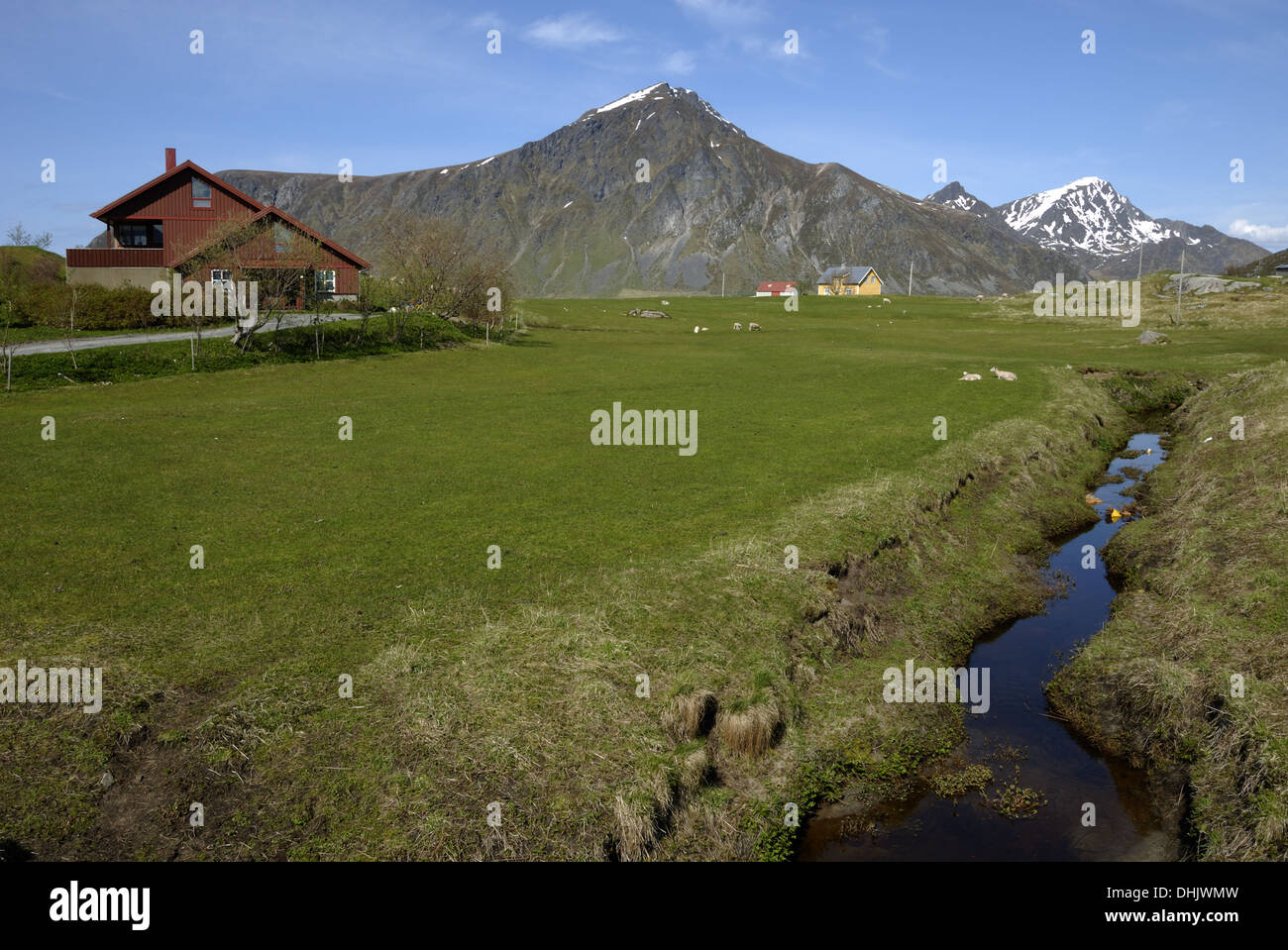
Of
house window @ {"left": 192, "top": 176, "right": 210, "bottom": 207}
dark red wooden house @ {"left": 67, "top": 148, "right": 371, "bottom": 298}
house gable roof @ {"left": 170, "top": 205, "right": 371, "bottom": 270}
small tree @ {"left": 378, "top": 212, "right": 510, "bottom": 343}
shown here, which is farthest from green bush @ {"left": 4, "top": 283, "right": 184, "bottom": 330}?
small tree @ {"left": 378, "top": 212, "right": 510, "bottom": 343}

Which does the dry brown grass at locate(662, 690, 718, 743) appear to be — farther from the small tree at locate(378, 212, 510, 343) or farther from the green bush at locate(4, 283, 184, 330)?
the small tree at locate(378, 212, 510, 343)

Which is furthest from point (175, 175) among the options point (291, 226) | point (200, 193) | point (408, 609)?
point (408, 609)

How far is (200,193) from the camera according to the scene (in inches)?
3100

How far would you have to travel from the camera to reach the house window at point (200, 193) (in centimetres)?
7844

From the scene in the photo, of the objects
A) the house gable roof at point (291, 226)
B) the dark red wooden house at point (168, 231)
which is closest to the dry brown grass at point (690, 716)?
the house gable roof at point (291, 226)

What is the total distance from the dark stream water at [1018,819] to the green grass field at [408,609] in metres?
1.67

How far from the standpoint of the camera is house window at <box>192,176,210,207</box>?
7844 cm

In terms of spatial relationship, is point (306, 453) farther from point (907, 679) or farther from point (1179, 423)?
point (1179, 423)

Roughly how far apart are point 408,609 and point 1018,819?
12490 mm

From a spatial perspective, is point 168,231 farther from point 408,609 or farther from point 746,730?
point 746,730

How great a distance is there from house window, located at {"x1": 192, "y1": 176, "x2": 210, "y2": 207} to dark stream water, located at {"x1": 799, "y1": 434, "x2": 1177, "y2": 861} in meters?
87.7

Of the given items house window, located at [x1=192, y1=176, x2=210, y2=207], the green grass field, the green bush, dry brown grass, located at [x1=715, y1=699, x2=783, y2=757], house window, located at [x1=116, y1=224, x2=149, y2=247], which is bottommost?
dry brown grass, located at [x1=715, y1=699, x2=783, y2=757]
